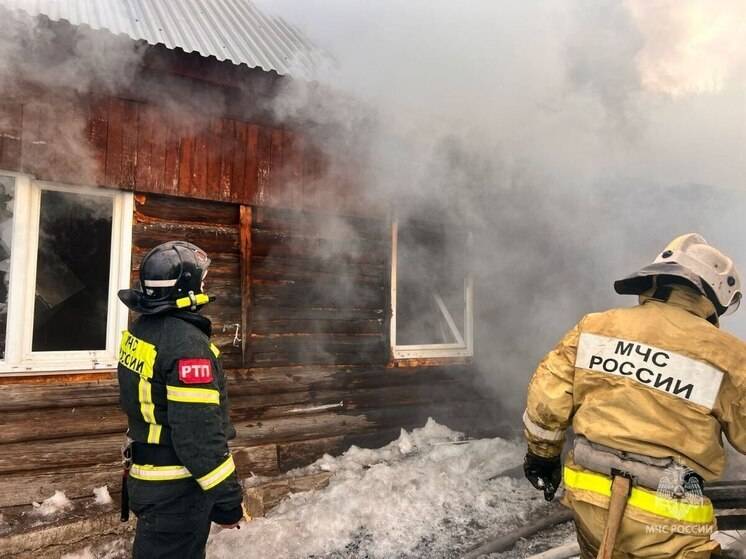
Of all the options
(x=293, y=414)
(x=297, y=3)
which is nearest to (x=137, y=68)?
(x=297, y=3)

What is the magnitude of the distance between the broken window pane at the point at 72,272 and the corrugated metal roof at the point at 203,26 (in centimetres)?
125

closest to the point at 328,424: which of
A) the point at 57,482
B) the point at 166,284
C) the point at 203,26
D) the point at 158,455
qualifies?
the point at 57,482

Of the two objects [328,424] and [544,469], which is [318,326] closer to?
[328,424]

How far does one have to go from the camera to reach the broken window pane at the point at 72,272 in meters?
3.74

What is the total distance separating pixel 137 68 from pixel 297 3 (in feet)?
8.70

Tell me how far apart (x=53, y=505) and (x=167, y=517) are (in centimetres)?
183

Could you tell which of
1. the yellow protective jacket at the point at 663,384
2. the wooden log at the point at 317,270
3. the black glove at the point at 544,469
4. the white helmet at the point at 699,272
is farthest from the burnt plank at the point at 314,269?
the white helmet at the point at 699,272

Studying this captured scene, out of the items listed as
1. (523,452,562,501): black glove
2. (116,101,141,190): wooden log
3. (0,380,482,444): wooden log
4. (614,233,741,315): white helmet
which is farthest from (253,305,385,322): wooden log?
(614,233,741,315): white helmet

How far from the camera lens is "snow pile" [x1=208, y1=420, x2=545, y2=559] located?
3.71 meters

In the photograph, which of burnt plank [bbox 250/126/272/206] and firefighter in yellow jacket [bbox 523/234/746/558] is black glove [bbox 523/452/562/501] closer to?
firefighter in yellow jacket [bbox 523/234/746/558]

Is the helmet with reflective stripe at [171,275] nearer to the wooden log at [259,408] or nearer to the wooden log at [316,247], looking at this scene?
the wooden log at [259,408]

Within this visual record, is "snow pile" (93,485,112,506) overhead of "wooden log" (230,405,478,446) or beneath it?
beneath

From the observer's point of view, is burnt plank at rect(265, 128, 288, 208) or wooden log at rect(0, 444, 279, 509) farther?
burnt plank at rect(265, 128, 288, 208)

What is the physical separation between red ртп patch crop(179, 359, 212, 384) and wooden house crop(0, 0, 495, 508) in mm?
1859
